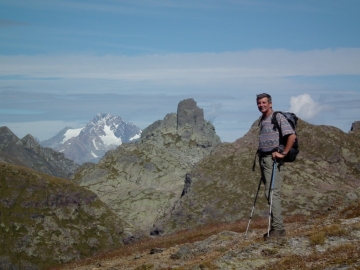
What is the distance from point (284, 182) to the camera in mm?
172250

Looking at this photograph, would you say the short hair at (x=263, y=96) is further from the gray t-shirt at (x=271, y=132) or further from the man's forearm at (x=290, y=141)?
the man's forearm at (x=290, y=141)

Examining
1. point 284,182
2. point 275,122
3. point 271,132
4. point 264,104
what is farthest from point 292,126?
point 284,182

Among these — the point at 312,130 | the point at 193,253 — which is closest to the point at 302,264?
the point at 193,253

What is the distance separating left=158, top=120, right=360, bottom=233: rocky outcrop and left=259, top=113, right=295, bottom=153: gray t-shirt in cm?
13909

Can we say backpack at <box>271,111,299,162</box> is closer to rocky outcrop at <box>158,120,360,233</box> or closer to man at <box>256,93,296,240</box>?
man at <box>256,93,296,240</box>

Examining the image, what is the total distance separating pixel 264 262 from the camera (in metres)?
17.3

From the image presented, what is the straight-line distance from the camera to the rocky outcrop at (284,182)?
166625 mm

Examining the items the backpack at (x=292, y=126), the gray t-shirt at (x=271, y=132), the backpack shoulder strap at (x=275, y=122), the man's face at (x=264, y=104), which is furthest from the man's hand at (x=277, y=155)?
the man's face at (x=264, y=104)

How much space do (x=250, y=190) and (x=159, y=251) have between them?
511 ft

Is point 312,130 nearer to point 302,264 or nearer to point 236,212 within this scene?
point 236,212

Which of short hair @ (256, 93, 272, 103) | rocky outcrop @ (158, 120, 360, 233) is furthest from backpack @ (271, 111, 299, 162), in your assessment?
rocky outcrop @ (158, 120, 360, 233)

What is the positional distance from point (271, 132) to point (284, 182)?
157090mm

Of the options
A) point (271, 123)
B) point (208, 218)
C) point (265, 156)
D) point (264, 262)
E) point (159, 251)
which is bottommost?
point (208, 218)

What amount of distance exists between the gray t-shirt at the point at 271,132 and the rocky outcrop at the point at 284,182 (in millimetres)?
139093
